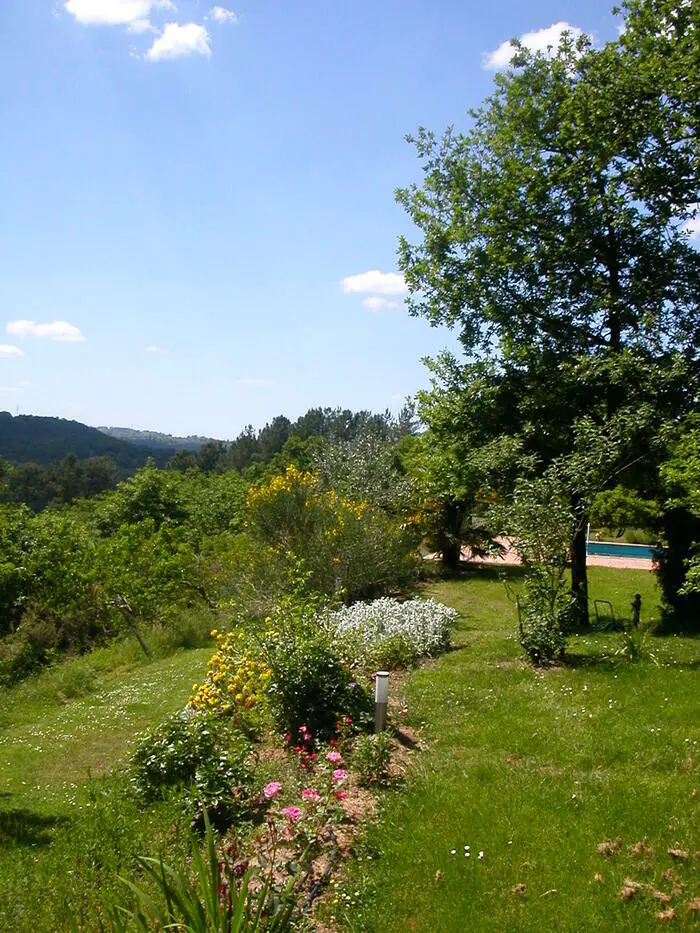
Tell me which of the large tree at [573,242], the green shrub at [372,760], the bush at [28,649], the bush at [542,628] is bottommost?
the bush at [28,649]

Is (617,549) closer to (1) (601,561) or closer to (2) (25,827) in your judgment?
(1) (601,561)

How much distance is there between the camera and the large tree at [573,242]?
12.1m

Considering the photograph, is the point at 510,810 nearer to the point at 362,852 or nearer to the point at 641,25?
the point at 362,852

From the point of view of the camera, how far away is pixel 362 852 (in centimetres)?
464

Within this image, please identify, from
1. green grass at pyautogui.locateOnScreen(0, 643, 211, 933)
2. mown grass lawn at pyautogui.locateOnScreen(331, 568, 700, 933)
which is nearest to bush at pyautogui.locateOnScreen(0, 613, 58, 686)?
green grass at pyautogui.locateOnScreen(0, 643, 211, 933)

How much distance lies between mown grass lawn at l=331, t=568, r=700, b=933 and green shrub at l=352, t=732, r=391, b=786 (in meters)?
0.24

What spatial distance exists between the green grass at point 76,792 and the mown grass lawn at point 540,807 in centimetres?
140

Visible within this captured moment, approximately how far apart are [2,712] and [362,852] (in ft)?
36.3

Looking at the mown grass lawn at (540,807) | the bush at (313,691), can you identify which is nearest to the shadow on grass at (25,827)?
the bush at (313,691)

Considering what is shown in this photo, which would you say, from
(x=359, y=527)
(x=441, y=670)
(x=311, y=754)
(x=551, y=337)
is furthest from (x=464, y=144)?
(x=311, y=754)

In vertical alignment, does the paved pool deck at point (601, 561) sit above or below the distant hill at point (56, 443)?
below

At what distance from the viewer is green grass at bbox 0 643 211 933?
394 centimetres

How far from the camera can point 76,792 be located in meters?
6.92

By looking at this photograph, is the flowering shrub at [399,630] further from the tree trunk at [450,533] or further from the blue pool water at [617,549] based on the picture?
the blue pool water at [617,549]
